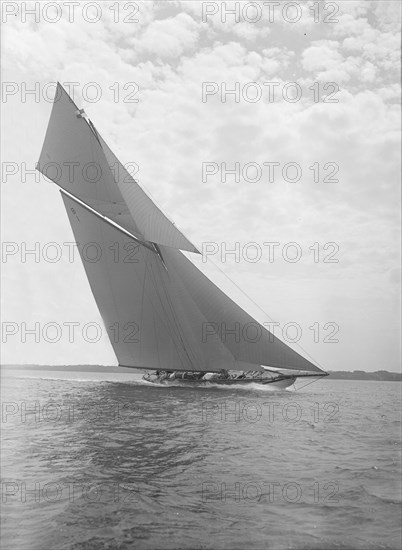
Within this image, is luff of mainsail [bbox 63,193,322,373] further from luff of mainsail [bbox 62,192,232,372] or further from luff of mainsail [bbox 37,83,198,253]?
luff of mainsail [bbox 37,83,198,253]

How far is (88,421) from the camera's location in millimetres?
15875

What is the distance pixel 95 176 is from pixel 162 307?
10.3 metres

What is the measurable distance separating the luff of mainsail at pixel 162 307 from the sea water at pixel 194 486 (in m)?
14.1

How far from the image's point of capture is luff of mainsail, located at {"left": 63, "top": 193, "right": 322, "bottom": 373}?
29.6 meters

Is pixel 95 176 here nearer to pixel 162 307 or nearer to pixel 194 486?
pixel 162 307

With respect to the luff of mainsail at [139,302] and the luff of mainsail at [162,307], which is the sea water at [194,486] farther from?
the luff of mainsail at [139,302]

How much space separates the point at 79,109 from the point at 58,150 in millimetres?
3043

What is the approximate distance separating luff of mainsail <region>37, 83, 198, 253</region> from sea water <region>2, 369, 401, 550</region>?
16.6 meters

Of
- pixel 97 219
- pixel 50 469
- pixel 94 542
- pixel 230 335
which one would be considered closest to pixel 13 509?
pixel 94 542

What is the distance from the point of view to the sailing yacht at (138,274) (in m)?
29.9

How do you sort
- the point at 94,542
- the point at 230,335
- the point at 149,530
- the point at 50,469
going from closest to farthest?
the point at 94,542, the point at 149,530, the point at 50,469, the point at 230,335

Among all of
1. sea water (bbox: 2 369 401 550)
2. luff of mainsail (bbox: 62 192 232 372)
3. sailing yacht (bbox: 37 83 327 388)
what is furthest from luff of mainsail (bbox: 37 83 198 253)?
sea water (bbox: 2 369 401 550)

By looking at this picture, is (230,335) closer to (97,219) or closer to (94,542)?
(97,219)

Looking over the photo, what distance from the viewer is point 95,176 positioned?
1300 inches
